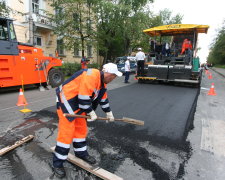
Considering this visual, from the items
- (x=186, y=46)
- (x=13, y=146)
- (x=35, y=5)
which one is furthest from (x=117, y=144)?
(x=35, y=5)

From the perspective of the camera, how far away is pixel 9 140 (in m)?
3.05

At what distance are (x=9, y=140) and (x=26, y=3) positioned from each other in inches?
589

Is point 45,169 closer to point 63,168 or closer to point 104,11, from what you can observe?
point 63,168

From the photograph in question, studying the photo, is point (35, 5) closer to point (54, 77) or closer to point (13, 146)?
point (54, 77)

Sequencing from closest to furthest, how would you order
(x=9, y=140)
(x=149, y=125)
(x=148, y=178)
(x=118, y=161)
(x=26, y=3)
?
(x=148, y=178)
(x=118, y=161)
(x=9, y=140)
(x=149, y=125)
(x=26, y=3)

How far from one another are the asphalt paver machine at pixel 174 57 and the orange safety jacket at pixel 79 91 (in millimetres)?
7435

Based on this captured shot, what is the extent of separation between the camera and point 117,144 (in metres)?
2.94

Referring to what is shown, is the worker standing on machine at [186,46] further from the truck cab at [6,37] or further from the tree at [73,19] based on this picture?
the truck cab at [6,37]

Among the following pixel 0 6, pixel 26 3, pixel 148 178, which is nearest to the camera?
pixel 148 178

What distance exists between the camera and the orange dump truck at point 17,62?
6.58m

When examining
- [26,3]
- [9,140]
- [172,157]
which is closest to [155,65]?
[172,157]

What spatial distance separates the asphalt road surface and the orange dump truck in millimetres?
2370

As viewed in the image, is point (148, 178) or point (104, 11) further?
point (104, 11)

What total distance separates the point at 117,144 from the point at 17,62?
19.9 ft
